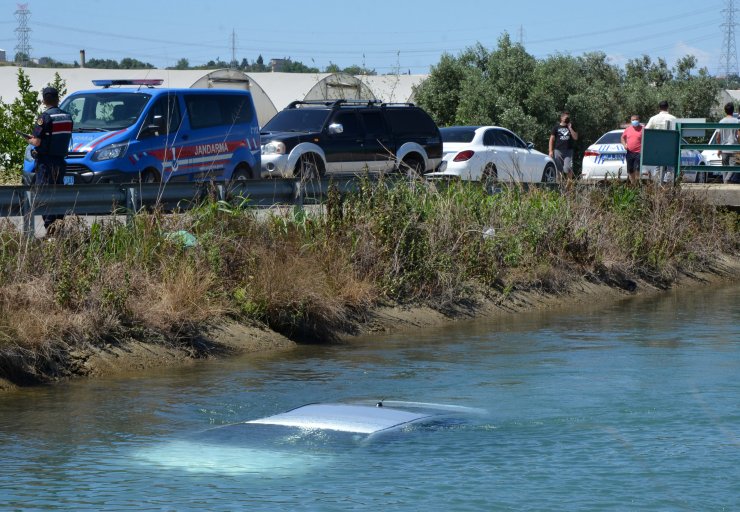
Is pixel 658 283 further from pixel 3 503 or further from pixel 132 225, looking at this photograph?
pixel 3 503

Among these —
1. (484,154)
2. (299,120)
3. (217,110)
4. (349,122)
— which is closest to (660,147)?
(484,154)

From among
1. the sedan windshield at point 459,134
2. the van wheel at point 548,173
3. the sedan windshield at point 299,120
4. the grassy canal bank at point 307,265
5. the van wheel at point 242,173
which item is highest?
the sedan windshield at point 299,120

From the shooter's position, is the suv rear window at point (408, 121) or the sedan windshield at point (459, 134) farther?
the sedan windshield at point (459, 134)

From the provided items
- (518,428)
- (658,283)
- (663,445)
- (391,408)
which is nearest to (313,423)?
(391,408)

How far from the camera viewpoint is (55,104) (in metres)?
14.2

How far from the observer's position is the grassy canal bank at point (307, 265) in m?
10.6

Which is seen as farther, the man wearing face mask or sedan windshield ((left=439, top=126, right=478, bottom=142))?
sedan windshield ((left=439, top=126, right=478, bottom=142))

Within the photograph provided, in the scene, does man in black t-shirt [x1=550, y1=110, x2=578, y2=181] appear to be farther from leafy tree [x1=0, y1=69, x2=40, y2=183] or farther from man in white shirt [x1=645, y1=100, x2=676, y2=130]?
leafy tree [x1=0, y1=69, x2=40, y2=183]

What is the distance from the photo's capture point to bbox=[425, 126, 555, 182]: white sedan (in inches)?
916

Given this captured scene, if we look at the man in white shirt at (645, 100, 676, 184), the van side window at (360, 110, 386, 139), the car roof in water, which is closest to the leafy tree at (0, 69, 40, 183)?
the van side window at (360, 110, 386, 139)

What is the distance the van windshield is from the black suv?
10.7 feet

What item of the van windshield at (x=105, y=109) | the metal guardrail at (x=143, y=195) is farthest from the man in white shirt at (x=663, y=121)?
the van windshield at (x=105, y=109)

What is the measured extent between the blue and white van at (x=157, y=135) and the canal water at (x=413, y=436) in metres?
5.56

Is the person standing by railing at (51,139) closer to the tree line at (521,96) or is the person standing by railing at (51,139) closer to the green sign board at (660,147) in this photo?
the green sign board at (660,147)
